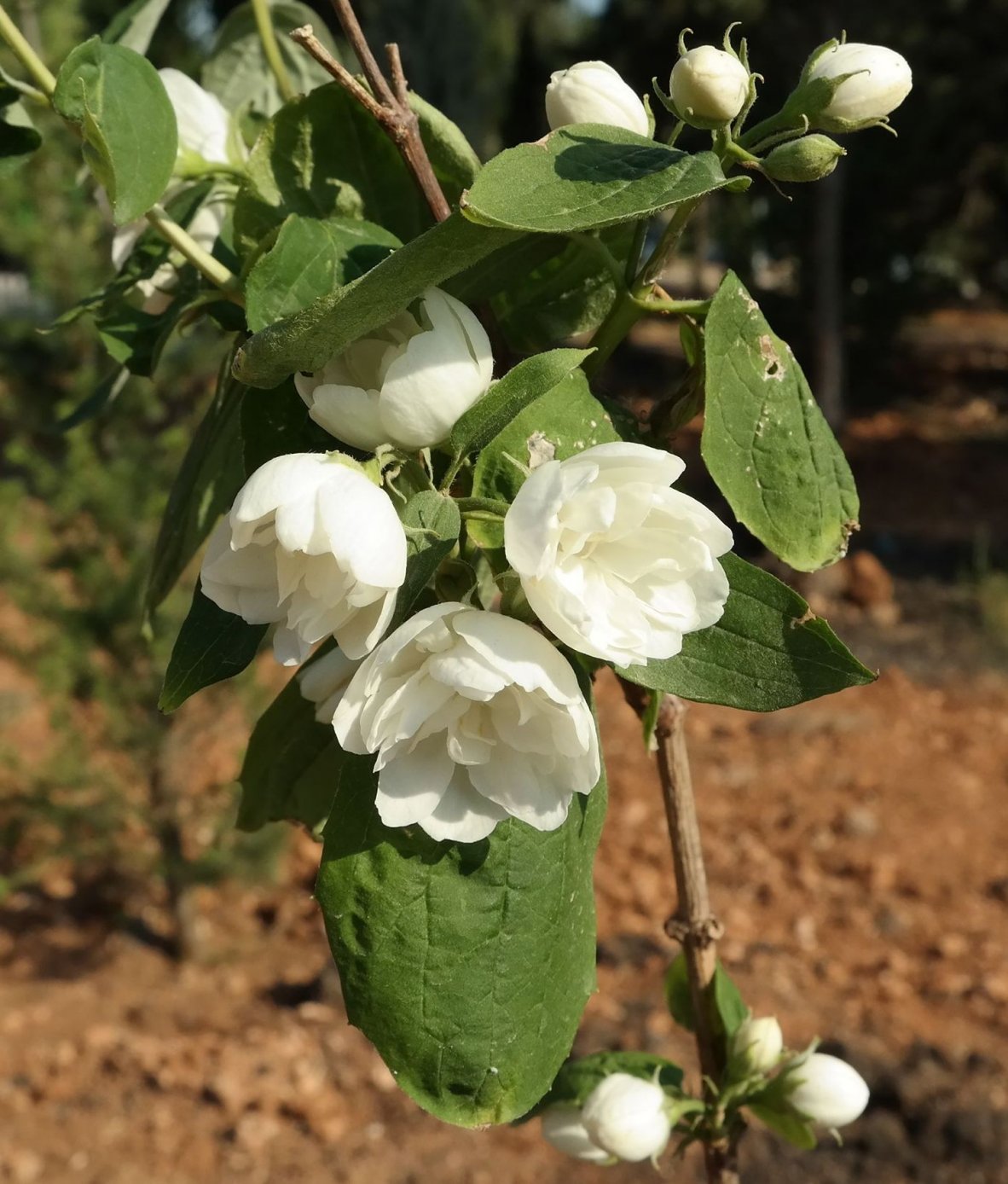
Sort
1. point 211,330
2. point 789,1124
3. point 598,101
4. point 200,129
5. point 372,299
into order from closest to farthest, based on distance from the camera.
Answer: point 372,299 → point 598,101 → point 200,129 → point 789,1124 → point 211,330

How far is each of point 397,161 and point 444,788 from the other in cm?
33

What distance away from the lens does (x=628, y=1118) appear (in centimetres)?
76

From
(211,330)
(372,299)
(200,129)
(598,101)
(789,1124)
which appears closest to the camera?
(372,299)

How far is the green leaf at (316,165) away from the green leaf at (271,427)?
10 cm

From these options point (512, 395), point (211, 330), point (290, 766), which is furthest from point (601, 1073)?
point (211, 330)

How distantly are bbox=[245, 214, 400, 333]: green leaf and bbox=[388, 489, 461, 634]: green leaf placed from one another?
105 mm

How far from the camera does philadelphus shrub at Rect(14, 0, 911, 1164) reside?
0.46m

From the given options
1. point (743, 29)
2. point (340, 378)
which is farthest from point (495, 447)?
point (743, 29)

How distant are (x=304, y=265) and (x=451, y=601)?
0.16 meters

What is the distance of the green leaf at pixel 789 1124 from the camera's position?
2.55 ft

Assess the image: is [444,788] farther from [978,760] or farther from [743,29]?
[743,29]

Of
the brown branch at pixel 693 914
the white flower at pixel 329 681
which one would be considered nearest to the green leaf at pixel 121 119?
the white flower at pixel 329 681

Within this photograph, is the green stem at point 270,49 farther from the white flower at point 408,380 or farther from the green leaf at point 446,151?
the white flower at point 408,380

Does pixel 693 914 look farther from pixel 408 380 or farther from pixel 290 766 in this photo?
pixel 408 380
